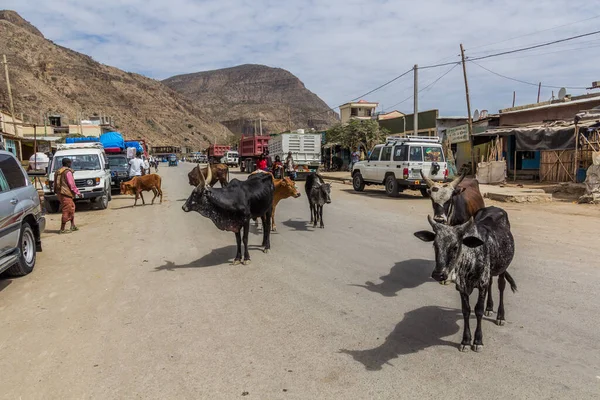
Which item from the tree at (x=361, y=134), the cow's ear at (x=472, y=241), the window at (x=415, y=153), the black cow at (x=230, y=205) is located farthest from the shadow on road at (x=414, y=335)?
the tree at (x=361, y=134)

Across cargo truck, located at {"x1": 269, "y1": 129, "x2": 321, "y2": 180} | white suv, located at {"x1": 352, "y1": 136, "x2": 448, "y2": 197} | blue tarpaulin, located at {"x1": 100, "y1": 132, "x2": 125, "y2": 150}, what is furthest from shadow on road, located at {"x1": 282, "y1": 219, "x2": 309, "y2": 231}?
blue tarpaulin, located at {"x1": 100, "y1": 132, "x2": 125, "y2": 150}

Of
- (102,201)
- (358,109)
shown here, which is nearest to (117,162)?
(102,201)

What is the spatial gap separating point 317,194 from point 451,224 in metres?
4.53

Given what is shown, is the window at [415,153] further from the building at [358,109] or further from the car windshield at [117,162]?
the building at [358,109]

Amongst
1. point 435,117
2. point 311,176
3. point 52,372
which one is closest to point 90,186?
point 311,176

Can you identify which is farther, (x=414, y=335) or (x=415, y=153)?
(x=415, y=153)

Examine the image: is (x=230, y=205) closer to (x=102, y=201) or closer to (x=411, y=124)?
(x=102, y=201)

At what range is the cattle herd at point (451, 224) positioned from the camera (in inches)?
157

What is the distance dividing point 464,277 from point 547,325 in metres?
1.51

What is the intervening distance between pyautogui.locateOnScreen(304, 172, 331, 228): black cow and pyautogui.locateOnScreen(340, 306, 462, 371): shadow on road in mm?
5581

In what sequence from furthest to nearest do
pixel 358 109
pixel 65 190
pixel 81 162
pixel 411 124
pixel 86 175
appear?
pixel 358 109, pixel 411 124, pixel 81 162, pixel 86 175, pixel 65 190

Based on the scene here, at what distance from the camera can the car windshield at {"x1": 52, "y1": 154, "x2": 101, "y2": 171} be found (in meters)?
15.4

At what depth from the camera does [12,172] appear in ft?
23.9

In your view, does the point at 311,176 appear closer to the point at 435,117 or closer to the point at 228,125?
the point at 435,117
